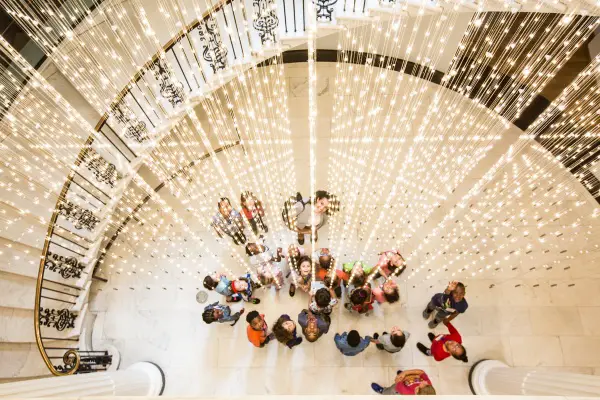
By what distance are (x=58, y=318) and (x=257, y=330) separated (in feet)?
8.06

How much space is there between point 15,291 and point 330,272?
3646 mm

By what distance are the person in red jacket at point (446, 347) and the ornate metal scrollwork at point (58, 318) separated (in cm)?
432

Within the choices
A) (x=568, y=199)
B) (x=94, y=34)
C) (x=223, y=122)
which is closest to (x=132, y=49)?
(x=94, y=34)

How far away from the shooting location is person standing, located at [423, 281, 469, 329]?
4141mm

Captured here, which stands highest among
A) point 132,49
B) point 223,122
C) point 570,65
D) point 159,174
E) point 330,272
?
point 570,65

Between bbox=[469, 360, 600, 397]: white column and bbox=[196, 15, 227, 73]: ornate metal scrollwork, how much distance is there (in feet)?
15.9

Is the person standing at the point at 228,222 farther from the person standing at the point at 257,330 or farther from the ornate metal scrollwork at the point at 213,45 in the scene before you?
the ornate metal scrollwork at the point at 213,45

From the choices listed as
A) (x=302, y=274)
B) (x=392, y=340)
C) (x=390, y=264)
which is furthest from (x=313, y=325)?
(x=390, y=264)

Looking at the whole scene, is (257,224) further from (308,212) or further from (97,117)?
(97,117)

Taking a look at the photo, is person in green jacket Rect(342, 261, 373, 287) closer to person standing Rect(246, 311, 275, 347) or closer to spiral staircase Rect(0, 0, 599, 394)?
person standing Rect(246, 311, 275, 347)

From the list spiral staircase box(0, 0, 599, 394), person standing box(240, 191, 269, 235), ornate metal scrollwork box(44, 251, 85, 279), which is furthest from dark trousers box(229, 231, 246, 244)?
ornate metal scrollwork box(44, 251, 85, 279)

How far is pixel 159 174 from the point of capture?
18.6ft

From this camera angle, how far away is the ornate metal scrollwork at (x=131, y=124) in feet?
15.7

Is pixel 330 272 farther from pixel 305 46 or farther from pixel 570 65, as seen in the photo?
pixel 570 65
